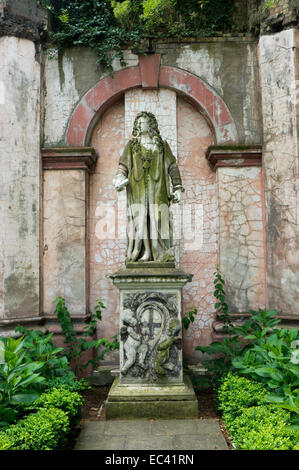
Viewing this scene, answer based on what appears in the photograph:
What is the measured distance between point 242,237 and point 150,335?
264 centimetres

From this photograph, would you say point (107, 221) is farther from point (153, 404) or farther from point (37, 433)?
point (37, 433)

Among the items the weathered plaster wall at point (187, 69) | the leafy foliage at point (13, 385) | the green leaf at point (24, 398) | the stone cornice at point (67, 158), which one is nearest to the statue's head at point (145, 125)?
the stone cornice at point (67, 158)

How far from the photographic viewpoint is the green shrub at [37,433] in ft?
10.9

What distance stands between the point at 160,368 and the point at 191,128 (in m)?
4.24

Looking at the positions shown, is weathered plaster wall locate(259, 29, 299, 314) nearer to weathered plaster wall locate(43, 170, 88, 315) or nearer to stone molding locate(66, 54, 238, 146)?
stone molding locate(66, 54, 238, 146)

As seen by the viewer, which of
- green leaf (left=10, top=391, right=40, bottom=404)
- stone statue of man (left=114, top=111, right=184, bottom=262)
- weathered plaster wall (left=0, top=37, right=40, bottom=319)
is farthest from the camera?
weathered plaster wall (left=0, top=37, right=40, bottom=319)

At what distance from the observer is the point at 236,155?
6.82 metres

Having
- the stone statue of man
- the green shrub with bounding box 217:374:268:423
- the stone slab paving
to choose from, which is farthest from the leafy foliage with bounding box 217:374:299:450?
the stone statue of man

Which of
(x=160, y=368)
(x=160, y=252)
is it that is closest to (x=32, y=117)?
(x=160, y=252)

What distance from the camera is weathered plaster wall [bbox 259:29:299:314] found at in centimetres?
639

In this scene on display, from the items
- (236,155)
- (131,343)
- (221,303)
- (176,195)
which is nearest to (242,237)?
(221,303)

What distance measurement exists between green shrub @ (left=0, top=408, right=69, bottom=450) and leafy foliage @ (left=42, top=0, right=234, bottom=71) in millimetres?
5564

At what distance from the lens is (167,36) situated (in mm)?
7062

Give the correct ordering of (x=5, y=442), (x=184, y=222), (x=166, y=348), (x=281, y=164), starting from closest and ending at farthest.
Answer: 1. (x=5, y=442)
2. (x=166, y=348)
3. (x=281, y=164)
4. (x=184, y=222)
